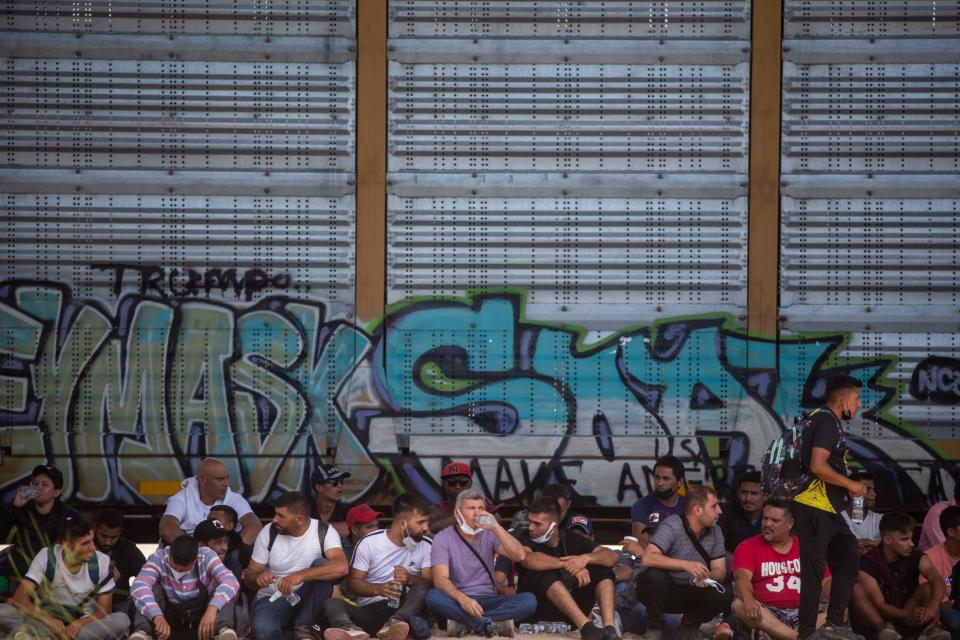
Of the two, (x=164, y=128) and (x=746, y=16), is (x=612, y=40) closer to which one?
(x=746, y=16)

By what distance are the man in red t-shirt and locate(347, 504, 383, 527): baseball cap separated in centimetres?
270

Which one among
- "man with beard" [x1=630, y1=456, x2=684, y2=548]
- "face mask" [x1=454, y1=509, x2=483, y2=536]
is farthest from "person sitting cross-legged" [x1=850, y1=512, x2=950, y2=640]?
"face mask" [x1=454, y1=509, x2=483, y2=536]

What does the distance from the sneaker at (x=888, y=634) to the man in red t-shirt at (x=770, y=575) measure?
0.42 meters

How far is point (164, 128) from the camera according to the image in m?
10.3

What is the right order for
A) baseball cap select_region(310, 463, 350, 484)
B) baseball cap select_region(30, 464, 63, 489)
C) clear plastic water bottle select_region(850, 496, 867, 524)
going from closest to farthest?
clear plastic water bottle select_region(850, 496, 867, 524) < baseball cap select_region(30, 464, 63, 489) < baseball cap select_region(310, 463, 350, 484)

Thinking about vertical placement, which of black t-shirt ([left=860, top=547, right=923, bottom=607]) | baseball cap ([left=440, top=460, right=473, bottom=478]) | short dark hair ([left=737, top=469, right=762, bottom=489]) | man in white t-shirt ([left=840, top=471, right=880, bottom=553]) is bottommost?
black t-shirt ([left=860, top=547, right=923, bottom=607])

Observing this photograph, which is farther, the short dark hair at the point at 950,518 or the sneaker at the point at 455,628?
the short dark hair at the point at 950,518

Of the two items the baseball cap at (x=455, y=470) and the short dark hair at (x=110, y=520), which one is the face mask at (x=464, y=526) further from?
the short dark hair at (x=110, y=520)

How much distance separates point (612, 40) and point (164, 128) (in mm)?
3904

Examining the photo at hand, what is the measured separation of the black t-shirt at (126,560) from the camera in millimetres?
8766

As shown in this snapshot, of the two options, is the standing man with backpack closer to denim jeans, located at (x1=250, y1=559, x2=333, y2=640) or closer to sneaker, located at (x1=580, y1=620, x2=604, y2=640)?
sneaker, located at (x1=580, y1=620, x2=604, y2=640)

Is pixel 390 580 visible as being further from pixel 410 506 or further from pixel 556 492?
pixel 556 492

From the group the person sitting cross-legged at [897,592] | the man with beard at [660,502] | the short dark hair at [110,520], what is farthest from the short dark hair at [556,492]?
the short dark hair at [110,520]

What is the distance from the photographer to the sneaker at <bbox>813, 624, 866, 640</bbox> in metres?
7.77
